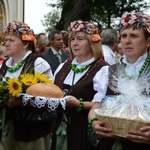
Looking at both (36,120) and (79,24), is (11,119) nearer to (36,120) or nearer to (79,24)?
(36,120)

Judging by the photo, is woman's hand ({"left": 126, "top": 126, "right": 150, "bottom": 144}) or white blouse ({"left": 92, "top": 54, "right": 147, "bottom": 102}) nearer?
woman's hand ({"left": 126, "top": 126, "right": 150, "bottom": 144})

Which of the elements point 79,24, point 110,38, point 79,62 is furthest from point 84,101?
point 110,38

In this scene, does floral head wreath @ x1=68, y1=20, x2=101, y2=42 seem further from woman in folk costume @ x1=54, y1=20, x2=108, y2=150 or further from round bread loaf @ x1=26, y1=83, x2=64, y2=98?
round bread loaf @ x1=26, y1=83, x2=64, y2=98

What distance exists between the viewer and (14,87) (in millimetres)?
3348

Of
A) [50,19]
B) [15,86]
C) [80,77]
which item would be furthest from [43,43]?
[50,19]

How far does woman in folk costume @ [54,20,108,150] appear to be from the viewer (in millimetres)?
3721

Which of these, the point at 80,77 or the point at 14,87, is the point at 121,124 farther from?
the point at 80,77

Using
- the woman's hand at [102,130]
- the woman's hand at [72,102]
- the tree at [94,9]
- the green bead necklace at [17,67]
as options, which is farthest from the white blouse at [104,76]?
the tree at [94,9]

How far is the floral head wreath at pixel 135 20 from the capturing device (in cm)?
305

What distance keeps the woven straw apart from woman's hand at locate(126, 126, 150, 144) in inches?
0.8

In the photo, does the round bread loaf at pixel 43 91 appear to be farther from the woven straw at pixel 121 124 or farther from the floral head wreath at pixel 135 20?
the woven straw at pixel 121 124

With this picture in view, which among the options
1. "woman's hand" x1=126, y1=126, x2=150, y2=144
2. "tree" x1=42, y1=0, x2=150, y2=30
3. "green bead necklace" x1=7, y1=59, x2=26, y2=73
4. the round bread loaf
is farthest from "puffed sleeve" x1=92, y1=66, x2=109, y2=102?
"tree" x1=42, y1=0, x2=150, y2=30

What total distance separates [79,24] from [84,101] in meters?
0.75

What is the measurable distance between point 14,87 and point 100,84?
680 mm
